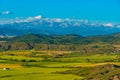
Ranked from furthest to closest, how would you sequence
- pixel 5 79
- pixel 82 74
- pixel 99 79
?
pixel 82 74, pixel 5 79, pixel 99 79

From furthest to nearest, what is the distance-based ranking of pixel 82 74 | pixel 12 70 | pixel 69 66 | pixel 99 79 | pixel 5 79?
pixel 69 66 < pixel 12 70 < pixel 82 74 < pixel 5 79 < pixel 99 79

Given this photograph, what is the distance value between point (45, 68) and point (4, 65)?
16968 millimetres

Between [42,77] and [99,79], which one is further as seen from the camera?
[42,77]

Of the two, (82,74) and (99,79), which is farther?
(82,74)

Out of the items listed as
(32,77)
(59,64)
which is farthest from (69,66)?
(32,77)

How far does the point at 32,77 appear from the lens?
124062 mm

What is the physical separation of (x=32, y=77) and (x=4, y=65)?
33378 mm

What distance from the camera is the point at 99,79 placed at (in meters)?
111

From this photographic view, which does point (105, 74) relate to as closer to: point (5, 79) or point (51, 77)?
point (51, 77)

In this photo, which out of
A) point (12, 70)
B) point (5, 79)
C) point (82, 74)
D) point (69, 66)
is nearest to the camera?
point (5, 79)

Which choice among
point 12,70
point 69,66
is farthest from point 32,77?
point 69,66

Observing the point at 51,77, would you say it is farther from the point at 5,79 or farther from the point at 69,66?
the point at 69,66

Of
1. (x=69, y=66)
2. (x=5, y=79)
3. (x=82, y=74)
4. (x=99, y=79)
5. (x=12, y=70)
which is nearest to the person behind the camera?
(x=99, y=79)

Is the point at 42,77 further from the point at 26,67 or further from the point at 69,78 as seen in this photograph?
the point at 26,67
